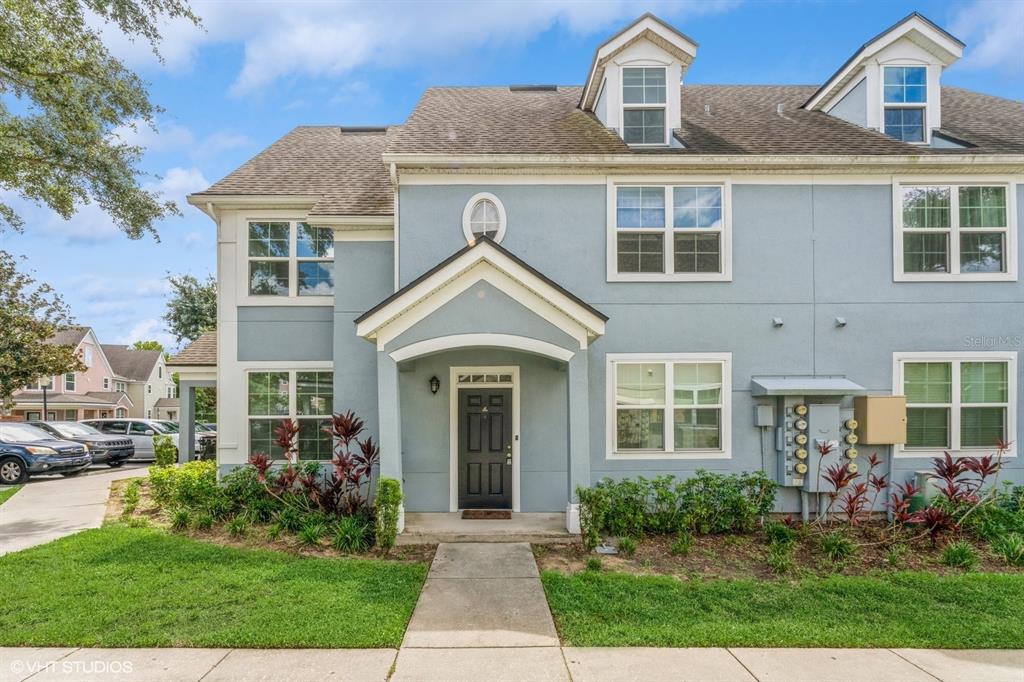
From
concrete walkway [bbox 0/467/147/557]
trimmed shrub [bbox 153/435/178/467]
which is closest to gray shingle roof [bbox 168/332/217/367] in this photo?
trimmed shrub [bbox 153/435/178/467]

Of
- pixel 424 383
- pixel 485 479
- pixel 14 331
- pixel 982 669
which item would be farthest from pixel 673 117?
pixel 14 331

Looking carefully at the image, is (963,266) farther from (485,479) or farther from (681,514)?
(485,479)

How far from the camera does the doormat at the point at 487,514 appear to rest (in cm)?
866

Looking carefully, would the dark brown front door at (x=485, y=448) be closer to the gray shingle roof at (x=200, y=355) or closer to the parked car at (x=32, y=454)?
the gray shingle roof at (x=200, y=355)

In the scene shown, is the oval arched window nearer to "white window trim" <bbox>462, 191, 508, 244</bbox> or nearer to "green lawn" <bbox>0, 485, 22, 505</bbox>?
"white window trim" <bbox>462, 191, 508, 244</bbox>

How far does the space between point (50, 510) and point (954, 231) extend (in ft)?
57.8

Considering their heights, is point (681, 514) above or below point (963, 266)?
below

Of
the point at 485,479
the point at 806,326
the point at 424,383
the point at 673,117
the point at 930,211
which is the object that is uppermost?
the point at 673,117

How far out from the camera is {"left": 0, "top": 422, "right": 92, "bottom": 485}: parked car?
14531 millimetres

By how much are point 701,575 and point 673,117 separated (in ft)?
25.2

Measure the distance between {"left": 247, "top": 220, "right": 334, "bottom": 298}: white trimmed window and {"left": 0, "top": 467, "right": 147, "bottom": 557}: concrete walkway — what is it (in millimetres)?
5055

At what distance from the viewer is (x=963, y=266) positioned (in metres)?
9.23

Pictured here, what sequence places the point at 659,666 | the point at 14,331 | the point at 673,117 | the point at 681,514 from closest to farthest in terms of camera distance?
1. the point at 659,666
2. the point at 681,514
3. the point at 673,117
4. the point at 14,331

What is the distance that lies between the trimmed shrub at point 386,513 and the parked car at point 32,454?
13453 millimetres
